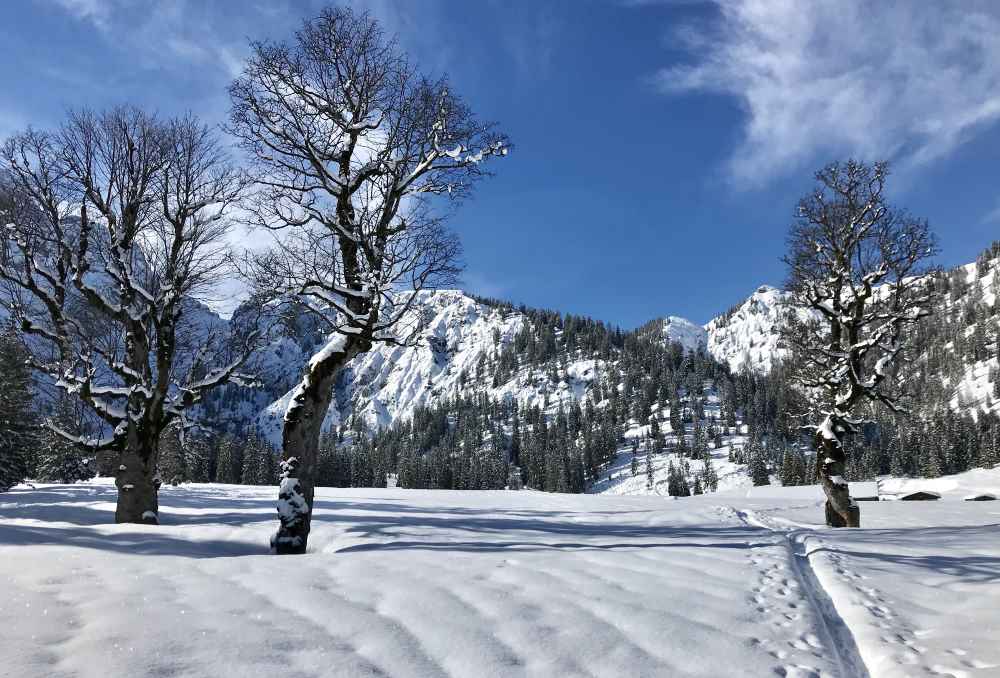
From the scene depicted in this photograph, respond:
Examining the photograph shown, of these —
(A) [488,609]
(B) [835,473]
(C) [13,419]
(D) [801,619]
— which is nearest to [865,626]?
(D) [801,619]

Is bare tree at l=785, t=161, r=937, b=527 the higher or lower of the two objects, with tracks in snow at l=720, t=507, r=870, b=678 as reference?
higher

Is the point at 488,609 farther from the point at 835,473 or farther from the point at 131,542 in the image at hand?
the point at 835,473

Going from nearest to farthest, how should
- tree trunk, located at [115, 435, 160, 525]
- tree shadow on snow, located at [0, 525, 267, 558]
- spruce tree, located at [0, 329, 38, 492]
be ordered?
tree shadow on snow, located at [0, 525, 267, 558] < tree trunk, located at [115, 435, 160, 525] < spruce tree, located at [0, 329, 38, 492]

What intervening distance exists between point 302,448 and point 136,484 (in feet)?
20.3

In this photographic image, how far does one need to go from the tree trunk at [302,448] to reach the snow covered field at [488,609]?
1029 mm

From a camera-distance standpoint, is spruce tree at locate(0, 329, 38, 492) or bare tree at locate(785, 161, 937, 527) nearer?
bare tree at locate(785, 161, 937, 527)

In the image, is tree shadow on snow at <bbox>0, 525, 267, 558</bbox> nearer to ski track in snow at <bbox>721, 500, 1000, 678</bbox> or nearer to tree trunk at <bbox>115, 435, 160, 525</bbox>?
tree trunk at <bbox>115, 435, 160, 525</bbox>

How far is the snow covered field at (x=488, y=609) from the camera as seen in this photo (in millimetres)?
3730

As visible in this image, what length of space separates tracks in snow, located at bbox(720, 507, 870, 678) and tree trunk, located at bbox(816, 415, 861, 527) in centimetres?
784

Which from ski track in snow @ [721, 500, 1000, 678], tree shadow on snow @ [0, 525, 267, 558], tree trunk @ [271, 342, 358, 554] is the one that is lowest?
ski track in snow @ [721, 500, 1000, 678]

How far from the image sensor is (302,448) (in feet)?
32.6

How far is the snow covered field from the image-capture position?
3.73 metres

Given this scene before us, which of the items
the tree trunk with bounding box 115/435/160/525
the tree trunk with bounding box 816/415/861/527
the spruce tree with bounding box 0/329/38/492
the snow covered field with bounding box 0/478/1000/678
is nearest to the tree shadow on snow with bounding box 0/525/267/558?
the snow covered field with bounding box 0/478/1000/678

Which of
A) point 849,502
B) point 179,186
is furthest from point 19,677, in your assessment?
point 849,502
